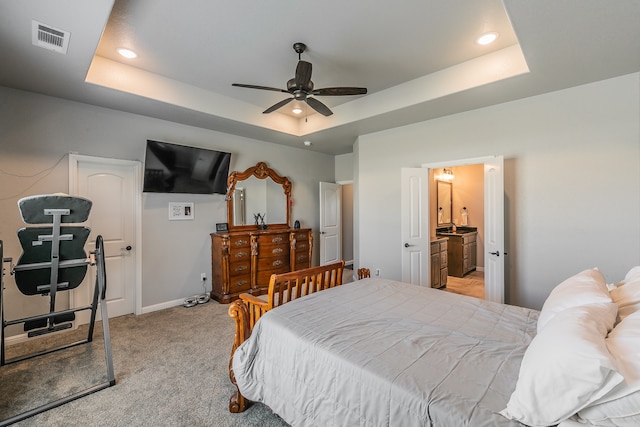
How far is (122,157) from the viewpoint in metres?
3.78

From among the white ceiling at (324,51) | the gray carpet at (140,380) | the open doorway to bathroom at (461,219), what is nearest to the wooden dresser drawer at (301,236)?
the gray carpet at (140,380)

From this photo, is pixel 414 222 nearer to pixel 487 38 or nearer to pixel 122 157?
pixel 487 38

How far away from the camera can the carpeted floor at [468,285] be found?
4881 millimetres

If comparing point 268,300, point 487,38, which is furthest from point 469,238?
point 268,300

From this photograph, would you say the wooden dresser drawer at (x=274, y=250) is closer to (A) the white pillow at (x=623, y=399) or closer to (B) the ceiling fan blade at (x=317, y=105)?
(B) the ceiling fan blade at (x=317, y=105)

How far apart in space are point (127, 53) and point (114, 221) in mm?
2088

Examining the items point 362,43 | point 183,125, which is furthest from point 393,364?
point 183,125

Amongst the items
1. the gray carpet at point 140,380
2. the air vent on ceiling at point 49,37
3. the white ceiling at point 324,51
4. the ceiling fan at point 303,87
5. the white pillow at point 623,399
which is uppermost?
the white ceiling at point 324,51

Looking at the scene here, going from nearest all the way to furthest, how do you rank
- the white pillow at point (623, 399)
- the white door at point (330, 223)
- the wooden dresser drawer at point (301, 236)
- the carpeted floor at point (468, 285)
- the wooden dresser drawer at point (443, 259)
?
the white pillow at point (623, 399) → the carpeted floor at point (468, 285) → the wooden dresser drawer at point (443, 259) → the wooden dresser drawer at point (301, 236) → the white door at point (330, 223)

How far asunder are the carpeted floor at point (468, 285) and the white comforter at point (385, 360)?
2953mm

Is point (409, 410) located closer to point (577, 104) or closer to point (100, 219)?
point (577, 104)

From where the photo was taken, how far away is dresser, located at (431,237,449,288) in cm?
477

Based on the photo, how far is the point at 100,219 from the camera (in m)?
3.67

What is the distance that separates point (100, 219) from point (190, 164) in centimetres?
133
